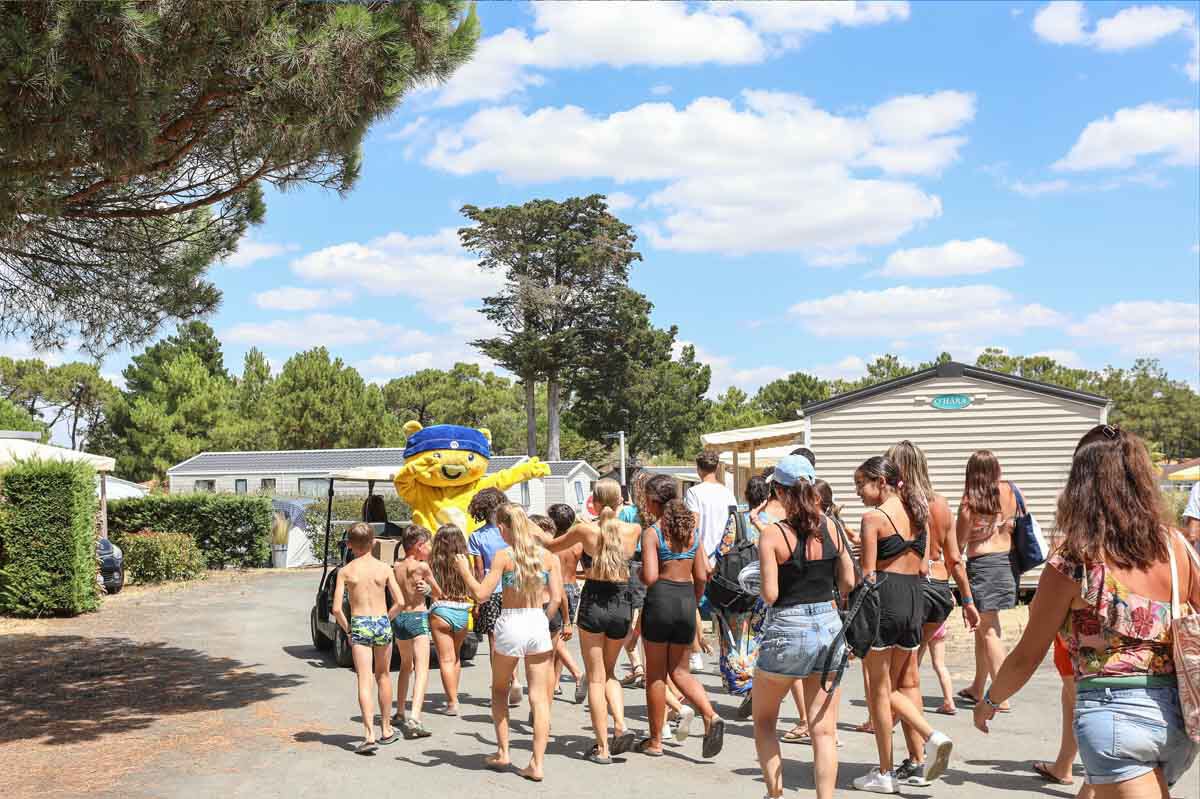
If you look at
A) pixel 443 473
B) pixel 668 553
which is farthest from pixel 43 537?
pixel 668 553

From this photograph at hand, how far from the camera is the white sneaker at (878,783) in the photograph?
5.83 m

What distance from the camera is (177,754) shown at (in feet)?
23.7

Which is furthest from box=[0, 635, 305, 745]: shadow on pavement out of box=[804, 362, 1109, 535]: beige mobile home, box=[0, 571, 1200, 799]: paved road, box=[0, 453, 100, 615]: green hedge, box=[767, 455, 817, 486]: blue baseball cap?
box=[804, 362, 1109, 535]: beige mobile home

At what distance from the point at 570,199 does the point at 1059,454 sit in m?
42.4

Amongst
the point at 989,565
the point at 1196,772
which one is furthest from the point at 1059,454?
the point at 1196,772

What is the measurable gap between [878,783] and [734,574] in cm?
203

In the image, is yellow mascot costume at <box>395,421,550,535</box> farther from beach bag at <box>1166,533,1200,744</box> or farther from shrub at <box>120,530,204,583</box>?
shrub at <box>120,530,204,583</box>

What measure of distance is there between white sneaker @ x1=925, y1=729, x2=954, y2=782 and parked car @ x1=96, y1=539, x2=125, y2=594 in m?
16.1

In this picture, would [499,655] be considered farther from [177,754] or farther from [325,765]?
[177,754]

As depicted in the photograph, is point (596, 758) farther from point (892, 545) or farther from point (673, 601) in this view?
point (892, 545)

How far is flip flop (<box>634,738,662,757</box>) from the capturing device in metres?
6.80

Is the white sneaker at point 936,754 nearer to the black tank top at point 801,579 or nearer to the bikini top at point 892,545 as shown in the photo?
the bikini top at point 892,545

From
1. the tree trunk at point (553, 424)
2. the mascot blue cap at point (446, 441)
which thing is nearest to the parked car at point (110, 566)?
the mascot blue cap at point (446, 441)

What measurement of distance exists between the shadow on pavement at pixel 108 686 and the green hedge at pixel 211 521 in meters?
10.7
